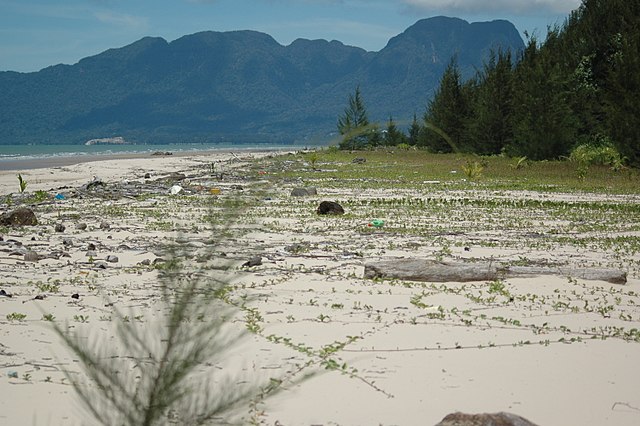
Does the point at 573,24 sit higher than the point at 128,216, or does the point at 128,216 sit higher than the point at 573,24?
the point at 573,24

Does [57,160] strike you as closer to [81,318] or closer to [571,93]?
[571,93]

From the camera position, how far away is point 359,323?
5.73 metres

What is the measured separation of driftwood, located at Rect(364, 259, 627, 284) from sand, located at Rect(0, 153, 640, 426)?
0.14 meters

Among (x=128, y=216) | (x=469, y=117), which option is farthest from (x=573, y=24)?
(x=128, y=216)

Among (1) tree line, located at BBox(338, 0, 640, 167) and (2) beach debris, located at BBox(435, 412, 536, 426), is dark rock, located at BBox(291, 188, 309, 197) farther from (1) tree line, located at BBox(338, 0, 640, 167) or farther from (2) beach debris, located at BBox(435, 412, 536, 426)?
(2) beach debris, located at BBox(435, 412, 536, 426)

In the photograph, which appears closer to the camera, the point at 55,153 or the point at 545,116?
the point at 545,116

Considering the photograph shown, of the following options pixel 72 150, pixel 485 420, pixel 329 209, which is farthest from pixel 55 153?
pixel 485 420

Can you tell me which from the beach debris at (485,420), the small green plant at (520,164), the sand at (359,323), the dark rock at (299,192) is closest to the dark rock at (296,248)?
the sand at (359,323)

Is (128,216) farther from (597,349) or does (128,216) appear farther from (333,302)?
(597,349)

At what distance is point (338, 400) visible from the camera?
4129mm

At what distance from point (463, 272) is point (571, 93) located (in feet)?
94.2

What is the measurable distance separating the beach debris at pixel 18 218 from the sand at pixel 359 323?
1570 mm

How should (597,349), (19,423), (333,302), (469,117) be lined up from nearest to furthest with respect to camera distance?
(19,423) < (597,349) < (333,302) < (469,117)

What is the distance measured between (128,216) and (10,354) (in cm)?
935
